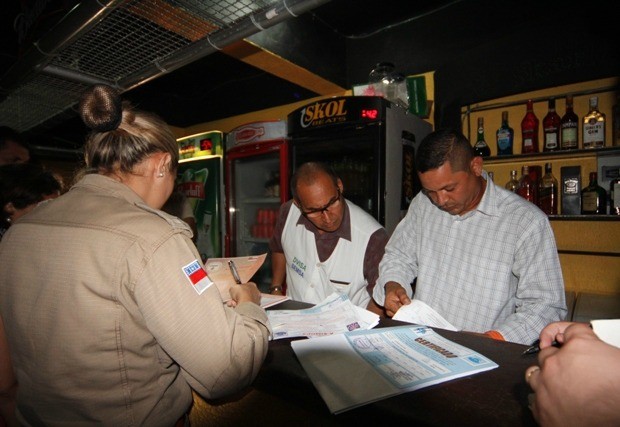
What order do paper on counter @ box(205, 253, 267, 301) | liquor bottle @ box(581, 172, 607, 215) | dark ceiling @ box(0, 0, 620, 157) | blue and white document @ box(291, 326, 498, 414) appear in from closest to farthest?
blue and white document @ box(291, 326, 498, 414)
paper on counter @ box(205, 253, 267, 301)
dark ceiling @ box(0, 0, 620, 157)
liquor bottle @ box(581, 172, 607, 215)

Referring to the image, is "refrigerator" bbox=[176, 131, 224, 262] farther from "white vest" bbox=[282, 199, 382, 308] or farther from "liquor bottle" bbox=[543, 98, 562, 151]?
"liquor bottle" bbox=[543, 98, 562, 151]

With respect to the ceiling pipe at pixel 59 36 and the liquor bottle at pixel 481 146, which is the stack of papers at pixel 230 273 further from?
the liquor bottle at pixel 481 146

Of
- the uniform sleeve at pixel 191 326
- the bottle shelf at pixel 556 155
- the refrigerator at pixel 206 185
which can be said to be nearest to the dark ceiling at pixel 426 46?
the bottle shelf at pixel 556 155

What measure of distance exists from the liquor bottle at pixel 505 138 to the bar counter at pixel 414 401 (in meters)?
2.25

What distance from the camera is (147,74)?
2549mm

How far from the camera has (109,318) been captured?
714 mm

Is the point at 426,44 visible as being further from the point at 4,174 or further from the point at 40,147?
the point at 40,147

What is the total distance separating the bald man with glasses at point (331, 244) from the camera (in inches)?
76.3

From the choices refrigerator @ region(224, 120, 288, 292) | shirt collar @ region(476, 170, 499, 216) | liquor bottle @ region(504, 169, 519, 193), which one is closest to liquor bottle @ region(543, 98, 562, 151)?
liquor bottle @ region(504, 169, 519, 193)

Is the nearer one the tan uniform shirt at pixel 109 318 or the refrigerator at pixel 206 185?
the tan uniform shirt at pixel 109 318

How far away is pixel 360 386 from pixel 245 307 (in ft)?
1.15

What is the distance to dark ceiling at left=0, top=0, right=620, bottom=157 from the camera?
219 centimetres

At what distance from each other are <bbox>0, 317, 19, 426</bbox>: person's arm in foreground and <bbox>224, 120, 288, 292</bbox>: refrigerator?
9.13 ft

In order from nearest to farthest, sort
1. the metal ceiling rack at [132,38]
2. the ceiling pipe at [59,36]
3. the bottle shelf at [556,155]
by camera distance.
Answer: the ceiling pipe at [59,36] < the metal ceiling rack at [132,38] < the bottle shelf at [556,155]
